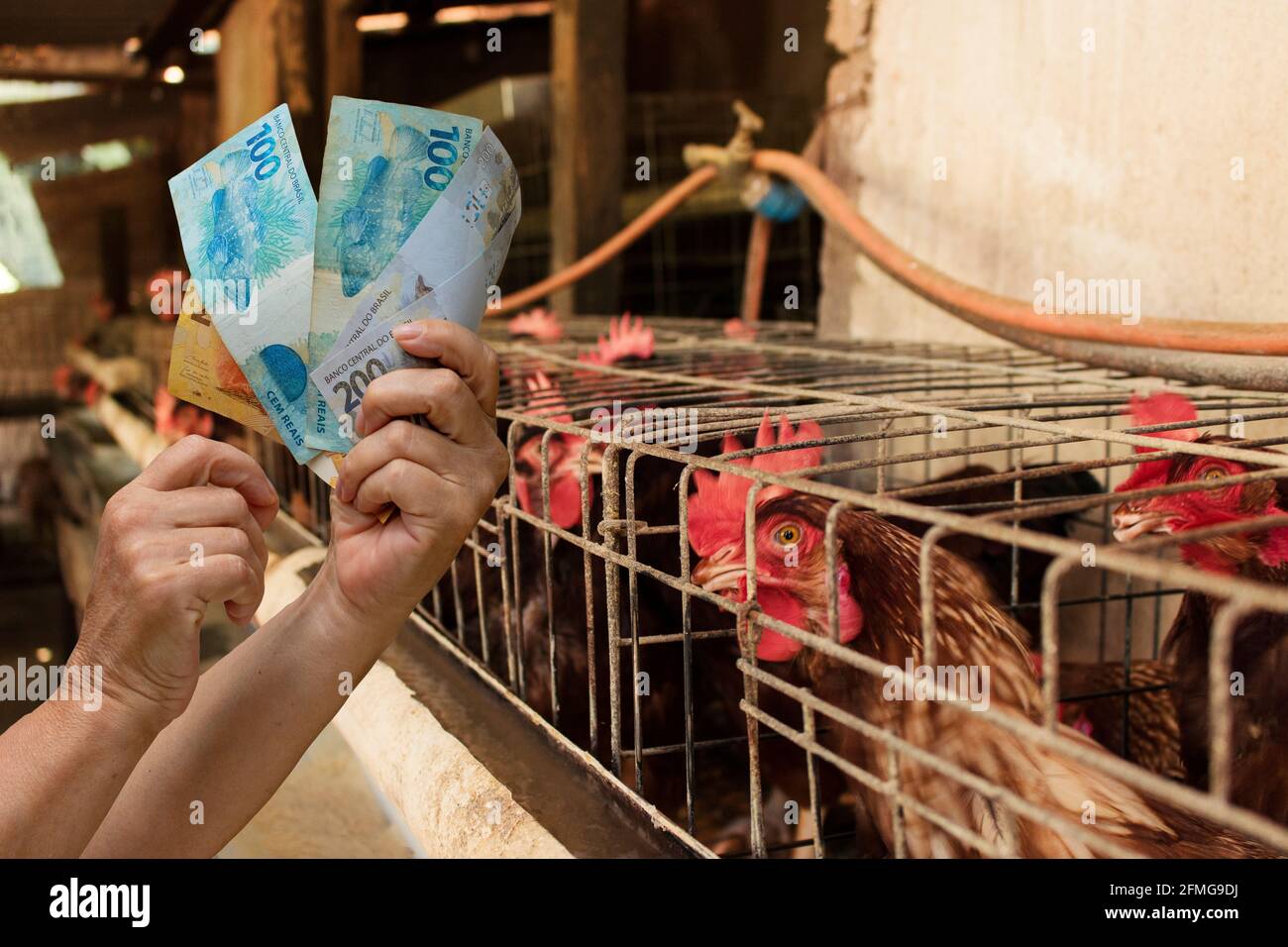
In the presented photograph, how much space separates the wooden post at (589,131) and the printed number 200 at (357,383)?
360 centimetres

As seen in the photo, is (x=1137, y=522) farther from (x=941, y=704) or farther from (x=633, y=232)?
(x=633, y=232)

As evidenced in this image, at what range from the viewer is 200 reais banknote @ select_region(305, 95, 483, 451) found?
902 millimetres

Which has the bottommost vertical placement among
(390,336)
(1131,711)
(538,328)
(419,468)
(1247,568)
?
(1131,711)

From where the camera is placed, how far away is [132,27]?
795cm

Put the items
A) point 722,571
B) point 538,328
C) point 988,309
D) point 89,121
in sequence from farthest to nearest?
point 89,121, point 538,328, point 988,309, point 722,571

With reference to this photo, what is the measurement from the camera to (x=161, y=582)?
0.82 m

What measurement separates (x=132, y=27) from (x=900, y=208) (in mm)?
7424

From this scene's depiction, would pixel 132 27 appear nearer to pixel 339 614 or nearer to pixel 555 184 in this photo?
pixel 555 184

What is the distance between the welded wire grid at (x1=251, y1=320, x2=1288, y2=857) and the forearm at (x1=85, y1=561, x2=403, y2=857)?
0.97ft

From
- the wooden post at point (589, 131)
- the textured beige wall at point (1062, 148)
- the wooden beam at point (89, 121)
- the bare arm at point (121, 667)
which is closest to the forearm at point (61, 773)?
the bare arm at point (121, 667)

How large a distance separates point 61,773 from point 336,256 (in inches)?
18.7

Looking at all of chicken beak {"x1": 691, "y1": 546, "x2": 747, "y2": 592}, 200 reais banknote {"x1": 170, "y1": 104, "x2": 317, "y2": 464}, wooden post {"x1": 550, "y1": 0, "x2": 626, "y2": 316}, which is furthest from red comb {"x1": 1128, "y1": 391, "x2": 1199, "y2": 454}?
wooden post {"x1": 550, "y1": 0, "x2": 626, "y2": 316}

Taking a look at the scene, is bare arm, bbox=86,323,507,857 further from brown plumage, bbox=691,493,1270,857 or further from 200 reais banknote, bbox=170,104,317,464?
brown plumage, bbox=691,493,1270,857

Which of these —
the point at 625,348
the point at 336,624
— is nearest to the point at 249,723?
the point at 336,624
